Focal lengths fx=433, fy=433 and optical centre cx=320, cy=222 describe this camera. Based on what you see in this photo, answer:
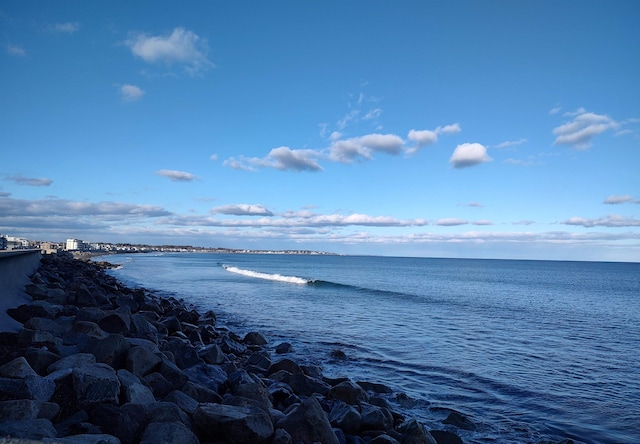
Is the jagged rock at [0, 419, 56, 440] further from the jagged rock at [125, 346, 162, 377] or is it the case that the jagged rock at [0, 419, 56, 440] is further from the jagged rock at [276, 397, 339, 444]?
the jagged rock at [276, 397, 339, 444]

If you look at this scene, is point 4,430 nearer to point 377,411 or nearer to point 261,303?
point 377,411

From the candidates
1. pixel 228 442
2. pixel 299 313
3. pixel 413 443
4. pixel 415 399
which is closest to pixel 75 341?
pixel 228 442

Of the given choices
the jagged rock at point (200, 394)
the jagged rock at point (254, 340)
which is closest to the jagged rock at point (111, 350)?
the jagged rock at point (200, 394)

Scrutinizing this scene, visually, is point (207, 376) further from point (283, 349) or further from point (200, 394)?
point (283, 349)

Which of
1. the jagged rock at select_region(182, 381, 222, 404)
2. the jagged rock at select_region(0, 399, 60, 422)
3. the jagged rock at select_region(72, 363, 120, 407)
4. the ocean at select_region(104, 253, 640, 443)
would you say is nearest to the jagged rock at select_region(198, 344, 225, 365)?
the jagged rock at select_region(182, 381, 222, 404)

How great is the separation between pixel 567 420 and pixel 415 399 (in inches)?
128

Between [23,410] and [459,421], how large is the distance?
300 inches

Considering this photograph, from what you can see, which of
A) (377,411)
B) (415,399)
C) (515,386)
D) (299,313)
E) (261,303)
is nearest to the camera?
(377,411)

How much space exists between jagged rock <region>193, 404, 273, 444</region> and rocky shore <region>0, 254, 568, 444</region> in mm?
12

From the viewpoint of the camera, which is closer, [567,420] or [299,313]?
[567,420]

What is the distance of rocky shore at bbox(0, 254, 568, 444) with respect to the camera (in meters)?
5.08

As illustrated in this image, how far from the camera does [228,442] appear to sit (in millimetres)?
5457

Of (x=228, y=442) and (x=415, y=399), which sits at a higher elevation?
(x=228, y=442)

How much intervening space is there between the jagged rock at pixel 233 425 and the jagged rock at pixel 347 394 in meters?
3.71
